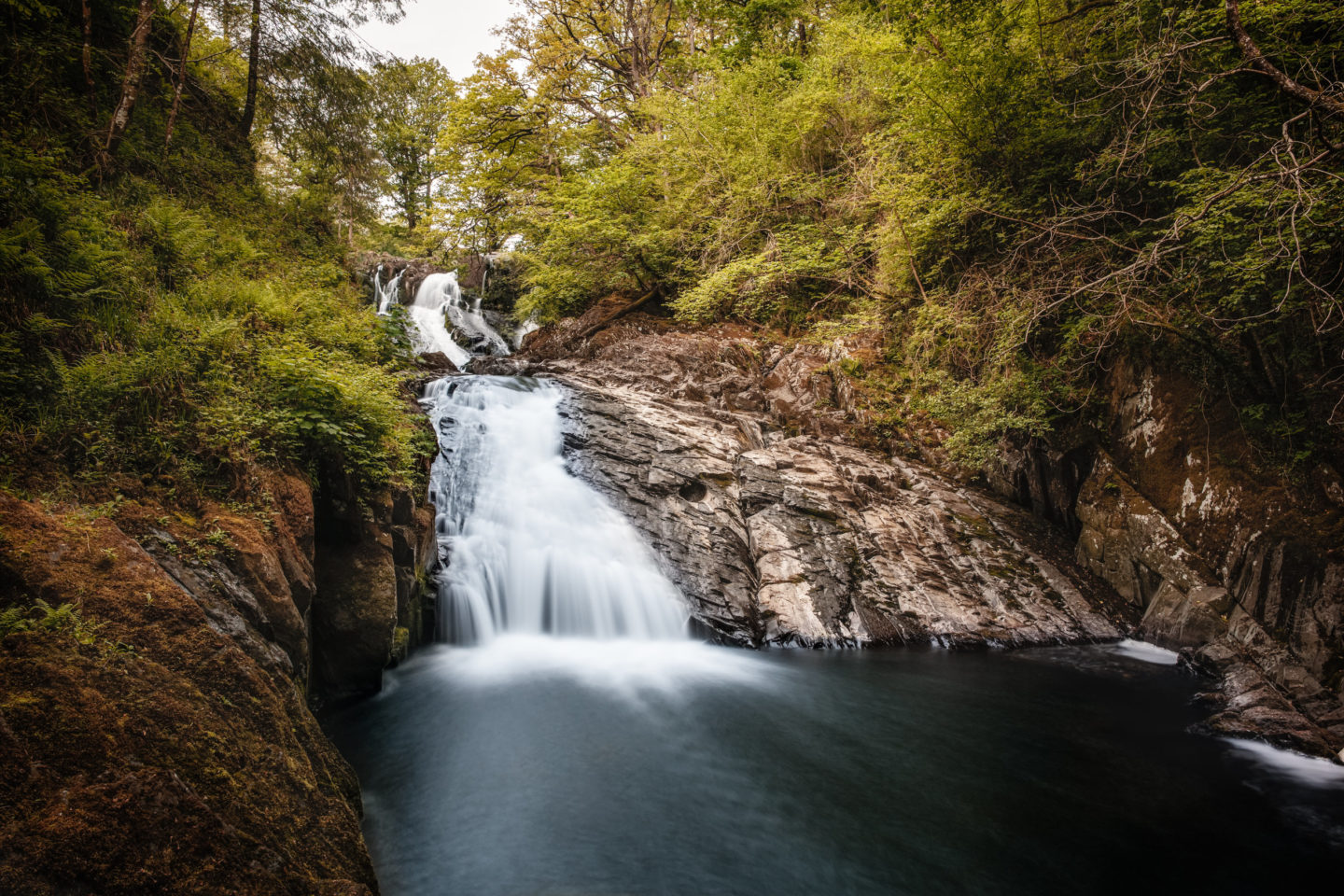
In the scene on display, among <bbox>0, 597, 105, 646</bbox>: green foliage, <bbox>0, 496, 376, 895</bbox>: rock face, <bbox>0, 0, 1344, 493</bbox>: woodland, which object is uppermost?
<bbox>0, 0, 1344, 493</bbox>: woodland

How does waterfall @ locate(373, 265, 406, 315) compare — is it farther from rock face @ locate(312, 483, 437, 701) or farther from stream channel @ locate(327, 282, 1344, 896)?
rock face @ locate(312, 483, 437, 701)

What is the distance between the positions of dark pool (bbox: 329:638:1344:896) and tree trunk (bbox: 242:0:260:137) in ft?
32.2

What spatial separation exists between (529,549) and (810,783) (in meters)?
4.71

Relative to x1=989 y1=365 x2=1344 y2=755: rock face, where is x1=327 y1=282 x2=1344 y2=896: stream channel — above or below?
below

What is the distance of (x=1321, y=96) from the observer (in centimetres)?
382

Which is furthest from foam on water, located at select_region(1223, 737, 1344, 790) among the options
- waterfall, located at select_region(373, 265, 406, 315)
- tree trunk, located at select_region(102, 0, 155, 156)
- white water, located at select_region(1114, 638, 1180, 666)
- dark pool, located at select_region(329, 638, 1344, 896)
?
waterfall, located at select_region(373, 265, 406, 315)

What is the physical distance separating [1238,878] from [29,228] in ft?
31.0

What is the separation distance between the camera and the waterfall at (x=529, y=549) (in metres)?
7.31

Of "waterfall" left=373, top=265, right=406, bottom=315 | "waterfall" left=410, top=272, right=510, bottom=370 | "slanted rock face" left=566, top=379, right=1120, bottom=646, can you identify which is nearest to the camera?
"slanted rock face" left=566, top=379, right=1120, bottom=646

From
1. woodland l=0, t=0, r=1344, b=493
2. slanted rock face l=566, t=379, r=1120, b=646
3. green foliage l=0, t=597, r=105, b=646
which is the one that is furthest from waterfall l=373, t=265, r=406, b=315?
green foliage l=0, t=597, r=105, b=646

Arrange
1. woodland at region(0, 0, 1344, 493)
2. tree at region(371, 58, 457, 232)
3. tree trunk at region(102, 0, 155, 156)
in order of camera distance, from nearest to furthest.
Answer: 1. woodland at region(0, 0, 1344, 493)
2. tree trunk at region(102, 0, 155, 156)
3. tree at region(371, 58, 457, 232)

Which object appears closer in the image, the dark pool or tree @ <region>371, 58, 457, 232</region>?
the dark pool

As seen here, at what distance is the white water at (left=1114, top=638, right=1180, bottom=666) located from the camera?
6992mm

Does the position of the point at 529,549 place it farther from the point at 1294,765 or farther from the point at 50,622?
the point at 1294,765
